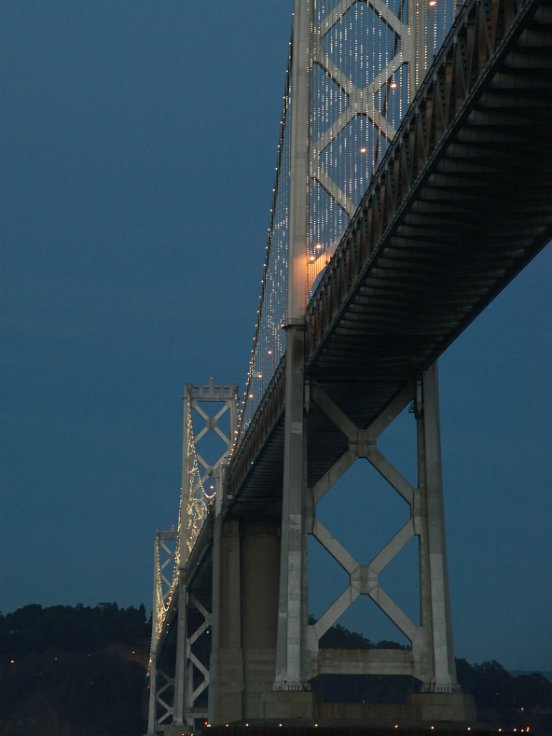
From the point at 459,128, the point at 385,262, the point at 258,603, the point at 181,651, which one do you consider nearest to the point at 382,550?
the point at 385,262

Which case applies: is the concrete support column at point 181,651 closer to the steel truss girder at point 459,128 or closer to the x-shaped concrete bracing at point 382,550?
the x-shaped concrete bracing at point 382,550

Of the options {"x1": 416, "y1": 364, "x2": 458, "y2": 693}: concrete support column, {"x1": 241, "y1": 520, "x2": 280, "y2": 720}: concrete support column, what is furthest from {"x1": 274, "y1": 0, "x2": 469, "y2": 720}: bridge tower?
{"x1": 241, "y1": 520, "x2": 280, "y2": 720}: concrete support column

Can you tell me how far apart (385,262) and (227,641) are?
2891cm

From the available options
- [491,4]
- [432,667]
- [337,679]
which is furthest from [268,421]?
[337,679]

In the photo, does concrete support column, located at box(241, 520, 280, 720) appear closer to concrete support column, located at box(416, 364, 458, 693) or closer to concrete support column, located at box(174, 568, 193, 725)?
concrete support column, located at box(416, 364, 458, 693)

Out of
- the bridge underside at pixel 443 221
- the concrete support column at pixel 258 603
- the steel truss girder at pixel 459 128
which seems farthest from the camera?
the concrete support column at pixel 258 603

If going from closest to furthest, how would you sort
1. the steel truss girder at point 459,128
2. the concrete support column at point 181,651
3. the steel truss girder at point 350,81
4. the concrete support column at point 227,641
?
the steel truss girder at point 459,128 → the steel truss girder at point 350,81 → the concrete support column at point 227,641 → the concrete support column at point 181,651

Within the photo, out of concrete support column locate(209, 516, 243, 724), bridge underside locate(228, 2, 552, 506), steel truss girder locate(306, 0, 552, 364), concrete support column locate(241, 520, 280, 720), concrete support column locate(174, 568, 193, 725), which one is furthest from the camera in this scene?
concrete support column locate(174, 568, 193, 725)

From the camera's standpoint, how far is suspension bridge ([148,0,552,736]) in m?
21.2

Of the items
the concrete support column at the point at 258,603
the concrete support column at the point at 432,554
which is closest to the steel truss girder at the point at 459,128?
the concrete support column at the point at 432,554

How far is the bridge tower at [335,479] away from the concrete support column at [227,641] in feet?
59.2

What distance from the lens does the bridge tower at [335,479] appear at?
3275cm

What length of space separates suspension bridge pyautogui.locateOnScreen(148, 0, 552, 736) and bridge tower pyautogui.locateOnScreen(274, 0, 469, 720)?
4cm

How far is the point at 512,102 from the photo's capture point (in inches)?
785
